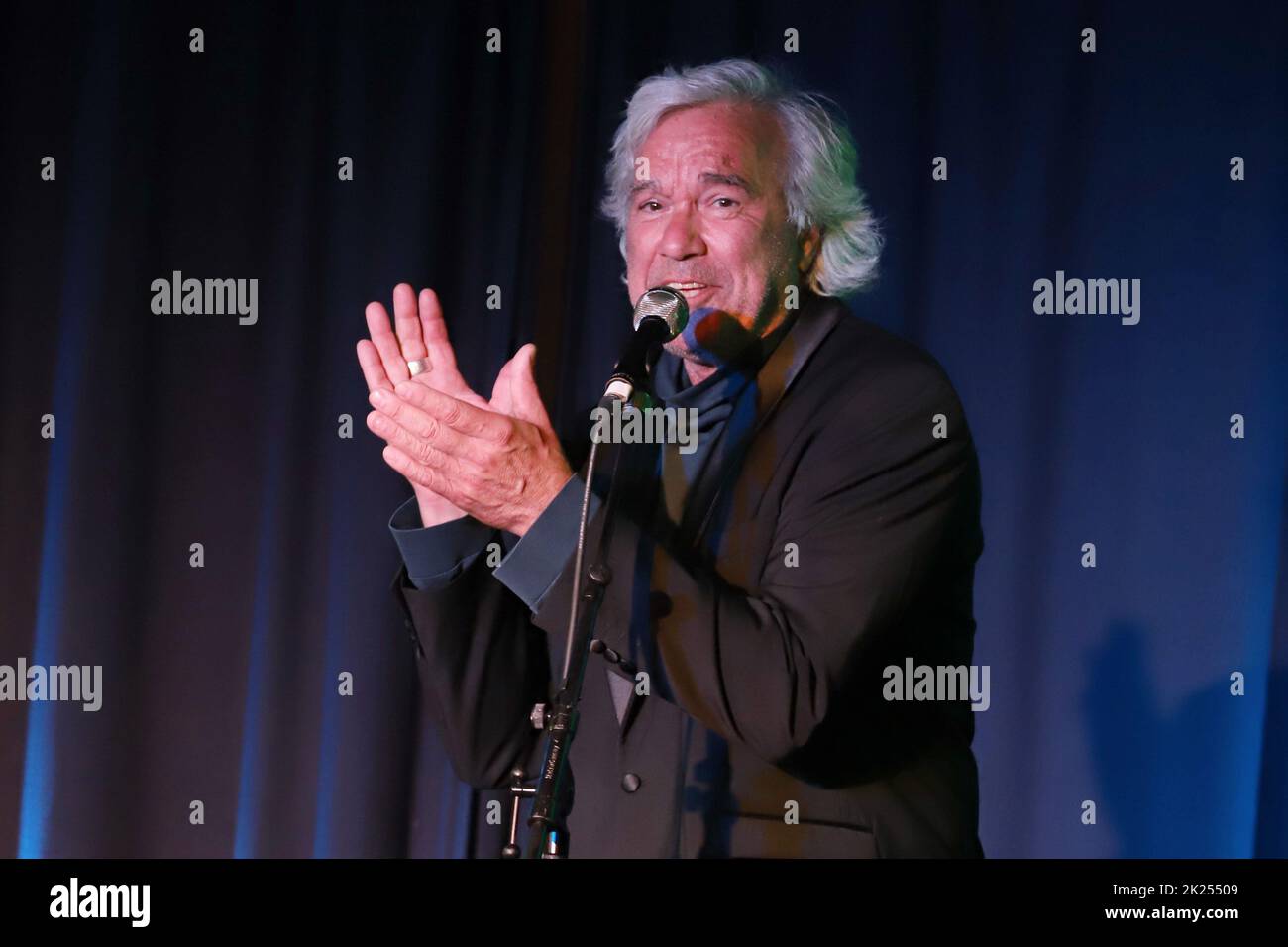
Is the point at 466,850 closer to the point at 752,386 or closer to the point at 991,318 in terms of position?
the point at 752,386

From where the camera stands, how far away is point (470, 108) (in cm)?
271

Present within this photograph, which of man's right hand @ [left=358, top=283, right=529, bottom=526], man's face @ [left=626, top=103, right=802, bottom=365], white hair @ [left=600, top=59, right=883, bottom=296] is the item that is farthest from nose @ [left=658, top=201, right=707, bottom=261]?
man's right hand @ [left=358, top=283, right=529, bottom=526]

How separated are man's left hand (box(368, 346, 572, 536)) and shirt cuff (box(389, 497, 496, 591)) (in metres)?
0.24

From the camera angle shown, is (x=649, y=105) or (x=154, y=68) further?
(x=154, y=68)

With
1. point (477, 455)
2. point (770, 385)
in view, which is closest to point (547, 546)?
point (477, 455)

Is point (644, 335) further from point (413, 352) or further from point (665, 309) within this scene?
point (413, 352)

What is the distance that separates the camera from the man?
5.65 feet

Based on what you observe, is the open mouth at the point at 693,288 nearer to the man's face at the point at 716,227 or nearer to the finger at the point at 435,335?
the man's face at the point at 716,227

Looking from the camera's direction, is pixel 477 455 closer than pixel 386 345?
Yes

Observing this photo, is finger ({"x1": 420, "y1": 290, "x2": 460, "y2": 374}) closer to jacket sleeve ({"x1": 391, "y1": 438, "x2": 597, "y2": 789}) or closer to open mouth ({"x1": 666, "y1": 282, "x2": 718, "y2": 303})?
jacket sleeve ({"x1": 391, "y1": 438, "x2": 597, "y2": 789})

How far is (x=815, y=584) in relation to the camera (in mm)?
1775

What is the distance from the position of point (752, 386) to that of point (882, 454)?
0.27 metres

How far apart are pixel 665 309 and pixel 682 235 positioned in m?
0.49
